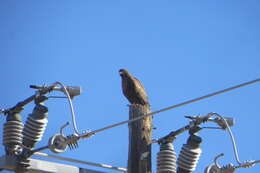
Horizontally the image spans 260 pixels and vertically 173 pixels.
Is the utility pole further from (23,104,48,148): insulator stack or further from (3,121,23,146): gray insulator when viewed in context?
(3,121,23,146): gray insulator

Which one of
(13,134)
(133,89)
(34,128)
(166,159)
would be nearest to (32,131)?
(34,128)

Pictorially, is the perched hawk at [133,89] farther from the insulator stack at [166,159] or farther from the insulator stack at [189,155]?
the insulator stack at [189,155]

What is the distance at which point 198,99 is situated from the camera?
12.7 meters

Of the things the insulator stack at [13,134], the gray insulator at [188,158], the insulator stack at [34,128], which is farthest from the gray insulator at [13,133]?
the gray insulator at [188,158]

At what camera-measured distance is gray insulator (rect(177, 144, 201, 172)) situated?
13508 mm

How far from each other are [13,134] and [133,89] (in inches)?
177

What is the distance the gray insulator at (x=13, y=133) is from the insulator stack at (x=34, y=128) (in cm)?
14

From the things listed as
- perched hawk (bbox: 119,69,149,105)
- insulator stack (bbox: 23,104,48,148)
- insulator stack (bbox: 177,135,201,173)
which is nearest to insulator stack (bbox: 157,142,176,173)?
insulator stack (bbox: 177,135,201,173)

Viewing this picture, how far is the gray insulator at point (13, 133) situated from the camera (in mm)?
13883

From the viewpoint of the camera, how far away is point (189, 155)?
13531mm

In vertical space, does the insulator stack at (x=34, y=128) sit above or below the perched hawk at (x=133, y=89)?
below

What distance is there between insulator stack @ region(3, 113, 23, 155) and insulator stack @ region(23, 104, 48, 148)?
12cm

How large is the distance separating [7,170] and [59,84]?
1.13 metres

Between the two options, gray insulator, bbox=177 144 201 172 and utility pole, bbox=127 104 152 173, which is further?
utility pole, bbox=127 104 152 173
